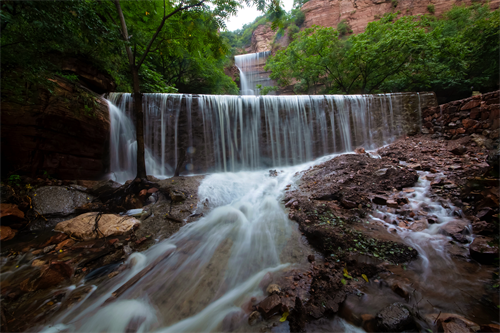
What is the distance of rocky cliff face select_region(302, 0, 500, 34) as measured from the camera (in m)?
19.9

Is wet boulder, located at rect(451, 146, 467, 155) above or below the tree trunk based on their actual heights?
below

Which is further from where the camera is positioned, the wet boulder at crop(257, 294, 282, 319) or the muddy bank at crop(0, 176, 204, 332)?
the muddy bank at crop(0, 176, 204, 332)

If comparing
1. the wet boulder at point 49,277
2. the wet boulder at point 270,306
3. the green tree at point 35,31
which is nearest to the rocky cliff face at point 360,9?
the green tree at point 35,31

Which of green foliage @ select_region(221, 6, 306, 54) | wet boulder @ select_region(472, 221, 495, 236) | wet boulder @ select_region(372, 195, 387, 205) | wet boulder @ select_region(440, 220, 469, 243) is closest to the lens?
wet boulder @ select_region(472, 221, 495, 236)

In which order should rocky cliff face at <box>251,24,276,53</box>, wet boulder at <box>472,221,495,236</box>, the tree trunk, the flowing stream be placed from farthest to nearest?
rocky cliff face at <box>251,24,276,53</box> < the tree trunk < wet boulder at <box>472,221,495,236</box> < the flowing stream

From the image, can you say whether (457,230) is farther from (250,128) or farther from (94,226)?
(250,128)

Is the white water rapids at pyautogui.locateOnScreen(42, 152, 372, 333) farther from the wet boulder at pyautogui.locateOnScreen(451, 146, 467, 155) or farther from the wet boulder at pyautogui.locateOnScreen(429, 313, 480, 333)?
the wet boulder at pyautogui.locateOnScreen(451, 146, 467, 155)

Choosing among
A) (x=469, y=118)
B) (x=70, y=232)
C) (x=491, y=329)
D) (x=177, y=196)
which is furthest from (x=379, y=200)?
(x=469, y=118)

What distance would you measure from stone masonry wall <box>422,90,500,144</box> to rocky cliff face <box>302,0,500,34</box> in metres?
19.6

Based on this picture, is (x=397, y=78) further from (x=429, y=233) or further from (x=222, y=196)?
(x=222, y=196)

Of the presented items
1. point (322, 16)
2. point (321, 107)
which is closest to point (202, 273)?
point (321, 107)

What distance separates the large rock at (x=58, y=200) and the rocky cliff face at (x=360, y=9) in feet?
97.8

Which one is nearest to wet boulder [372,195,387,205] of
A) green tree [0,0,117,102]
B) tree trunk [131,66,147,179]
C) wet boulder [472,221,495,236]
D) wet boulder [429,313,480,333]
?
wet boulder [472,221,495,236]

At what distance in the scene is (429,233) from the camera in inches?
119
